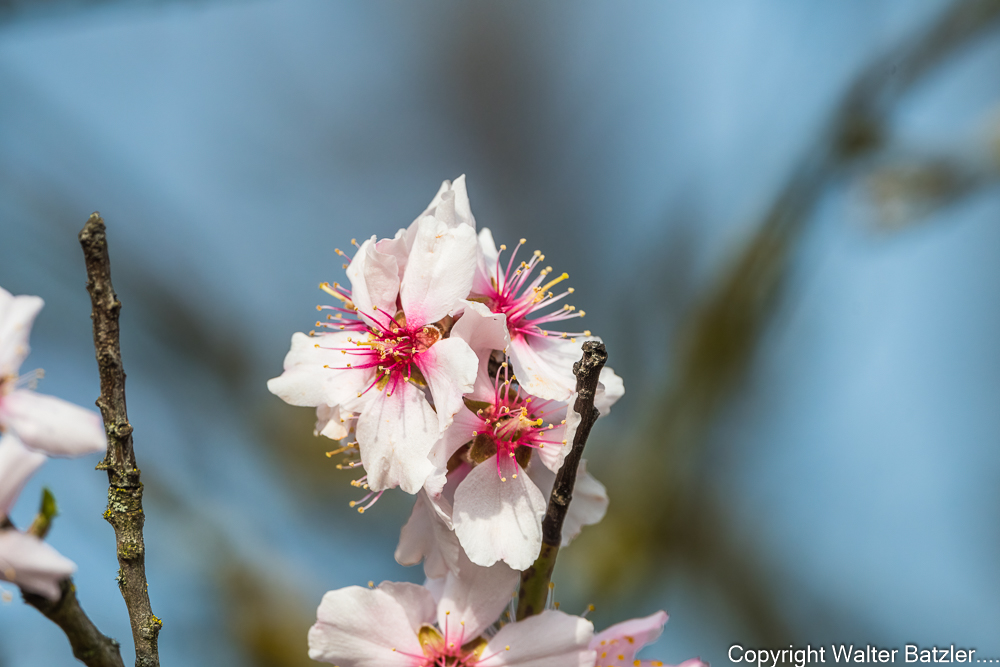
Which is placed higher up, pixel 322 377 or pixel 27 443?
pixel 322 377

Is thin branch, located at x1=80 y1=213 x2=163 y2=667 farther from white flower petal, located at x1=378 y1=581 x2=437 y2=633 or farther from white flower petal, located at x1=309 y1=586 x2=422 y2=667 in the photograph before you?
white flower petal, located at x1=378 y1=581 x2=437 y2=633

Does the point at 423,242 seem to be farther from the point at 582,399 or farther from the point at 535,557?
the point at 535,557

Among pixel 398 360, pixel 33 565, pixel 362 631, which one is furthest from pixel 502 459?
pixel 33 565

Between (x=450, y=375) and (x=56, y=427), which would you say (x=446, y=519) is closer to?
(x=450, y=375)

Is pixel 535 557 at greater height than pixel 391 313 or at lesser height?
lesser

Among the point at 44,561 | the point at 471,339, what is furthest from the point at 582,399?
the point at 44,561

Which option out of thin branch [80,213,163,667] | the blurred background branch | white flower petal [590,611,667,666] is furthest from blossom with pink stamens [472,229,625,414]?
the blurred background branch
